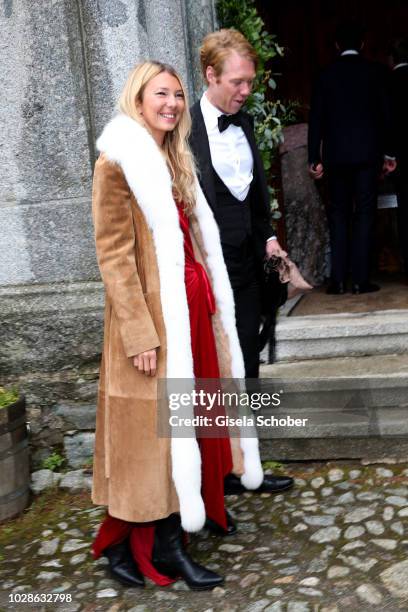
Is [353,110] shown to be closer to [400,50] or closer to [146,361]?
[400,50]

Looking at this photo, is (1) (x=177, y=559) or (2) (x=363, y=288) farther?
(2) (x=363, y=288)

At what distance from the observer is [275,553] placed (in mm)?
3197

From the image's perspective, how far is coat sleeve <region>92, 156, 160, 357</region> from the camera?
9.23ft

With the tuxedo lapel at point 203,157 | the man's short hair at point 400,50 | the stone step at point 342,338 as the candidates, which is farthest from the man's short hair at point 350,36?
the tuxedo lapel at point 203,157

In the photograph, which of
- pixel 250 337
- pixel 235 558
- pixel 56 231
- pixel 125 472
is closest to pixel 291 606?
pixel 235 558

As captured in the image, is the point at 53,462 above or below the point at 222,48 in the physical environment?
below

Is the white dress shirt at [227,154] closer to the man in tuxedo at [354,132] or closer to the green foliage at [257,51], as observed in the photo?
the green foliage at [257,51]

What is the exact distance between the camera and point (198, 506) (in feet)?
9.56

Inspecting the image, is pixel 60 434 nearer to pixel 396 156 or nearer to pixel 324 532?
pixel 324 532

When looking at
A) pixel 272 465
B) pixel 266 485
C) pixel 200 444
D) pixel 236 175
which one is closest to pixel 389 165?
pixel 236 175

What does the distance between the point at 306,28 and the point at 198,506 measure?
209 inches

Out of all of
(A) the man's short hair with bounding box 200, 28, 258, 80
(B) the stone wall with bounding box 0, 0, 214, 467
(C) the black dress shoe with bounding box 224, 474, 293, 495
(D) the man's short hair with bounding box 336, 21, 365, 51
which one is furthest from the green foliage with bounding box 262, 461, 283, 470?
(D) the man's short hair with bounding box 336, 21, 365, 51

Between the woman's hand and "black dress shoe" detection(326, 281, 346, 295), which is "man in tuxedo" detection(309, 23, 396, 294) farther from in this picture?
the woman's hand

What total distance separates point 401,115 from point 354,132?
36 cm
